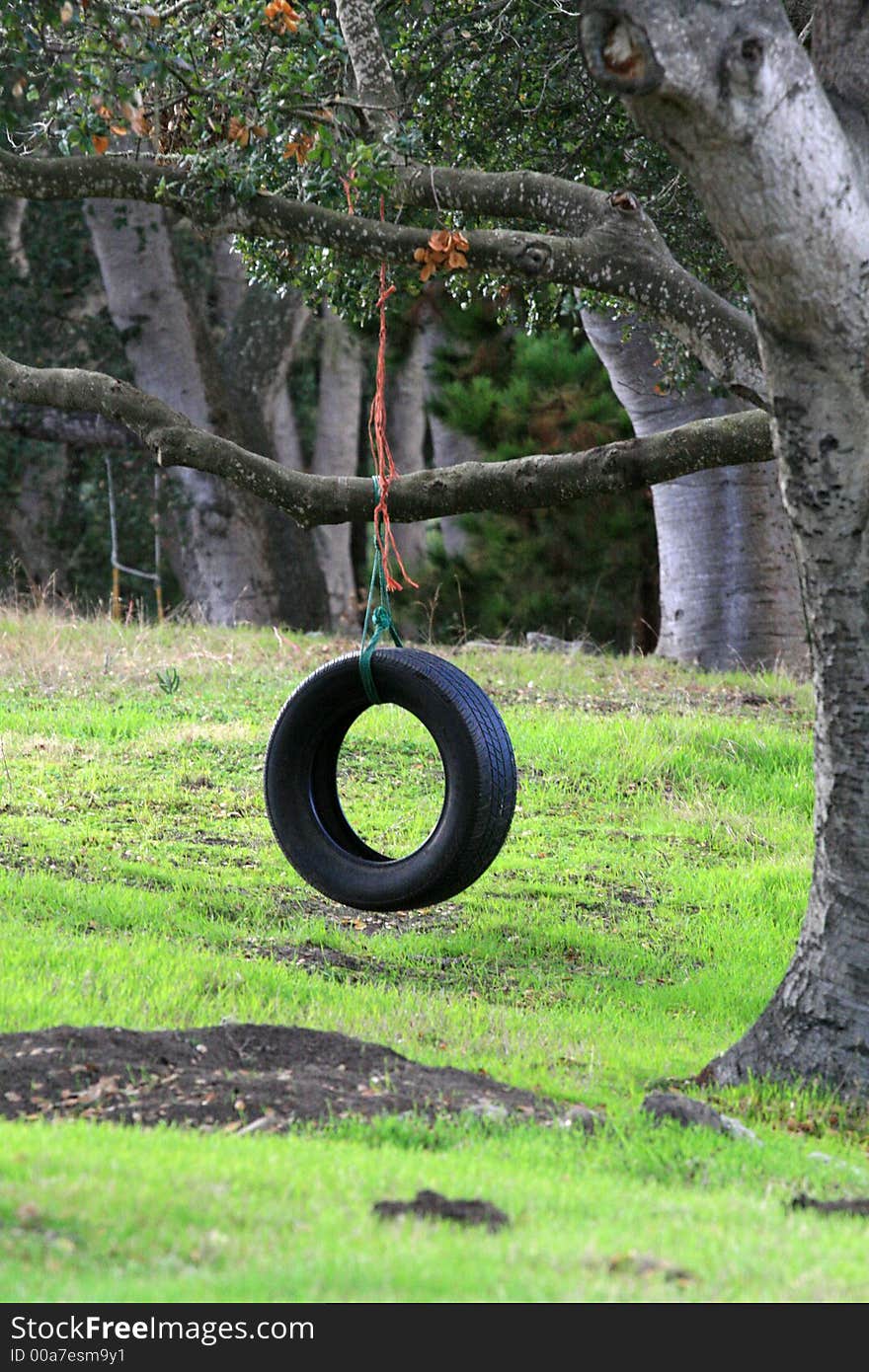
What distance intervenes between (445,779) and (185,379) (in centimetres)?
1230

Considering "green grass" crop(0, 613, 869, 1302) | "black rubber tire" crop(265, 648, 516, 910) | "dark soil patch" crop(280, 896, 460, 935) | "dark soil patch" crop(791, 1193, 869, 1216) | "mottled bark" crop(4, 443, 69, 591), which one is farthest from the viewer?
"mottled bark" crop(4, 443, 69, 591)

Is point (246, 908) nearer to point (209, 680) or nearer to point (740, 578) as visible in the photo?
point (209, 680)

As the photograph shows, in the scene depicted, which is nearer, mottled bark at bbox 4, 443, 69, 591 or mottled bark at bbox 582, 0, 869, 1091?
mottled bark at bbox 582, 0, 869, 1091

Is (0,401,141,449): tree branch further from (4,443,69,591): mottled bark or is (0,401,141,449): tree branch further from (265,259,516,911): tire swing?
(265,259,516,911): tire swing

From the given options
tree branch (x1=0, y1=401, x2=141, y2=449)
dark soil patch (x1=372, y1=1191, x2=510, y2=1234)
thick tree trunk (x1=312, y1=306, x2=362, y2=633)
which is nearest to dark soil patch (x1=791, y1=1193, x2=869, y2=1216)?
dark soil patch (x1=372, y1=1191, x2=510, y2=1234)

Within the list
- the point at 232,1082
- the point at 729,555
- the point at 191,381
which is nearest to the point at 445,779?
the point at 232,1082

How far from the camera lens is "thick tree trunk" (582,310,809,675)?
1549cm

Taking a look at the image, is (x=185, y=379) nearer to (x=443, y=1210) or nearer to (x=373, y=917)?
(x=373, y=917)

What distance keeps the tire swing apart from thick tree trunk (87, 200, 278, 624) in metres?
11.4

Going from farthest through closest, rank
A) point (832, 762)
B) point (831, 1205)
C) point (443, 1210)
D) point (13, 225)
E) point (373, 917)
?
point (13, 225) → point (373, 917) → point (832, 762) → point (831, 1205) → point (443, 1210)

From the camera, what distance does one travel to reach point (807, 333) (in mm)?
5484

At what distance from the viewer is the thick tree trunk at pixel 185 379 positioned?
60.4 feet

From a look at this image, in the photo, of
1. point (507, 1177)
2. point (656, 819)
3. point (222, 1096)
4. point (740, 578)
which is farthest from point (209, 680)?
point (507, 1177)

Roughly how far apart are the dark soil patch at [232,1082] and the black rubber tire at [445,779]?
1306mm
